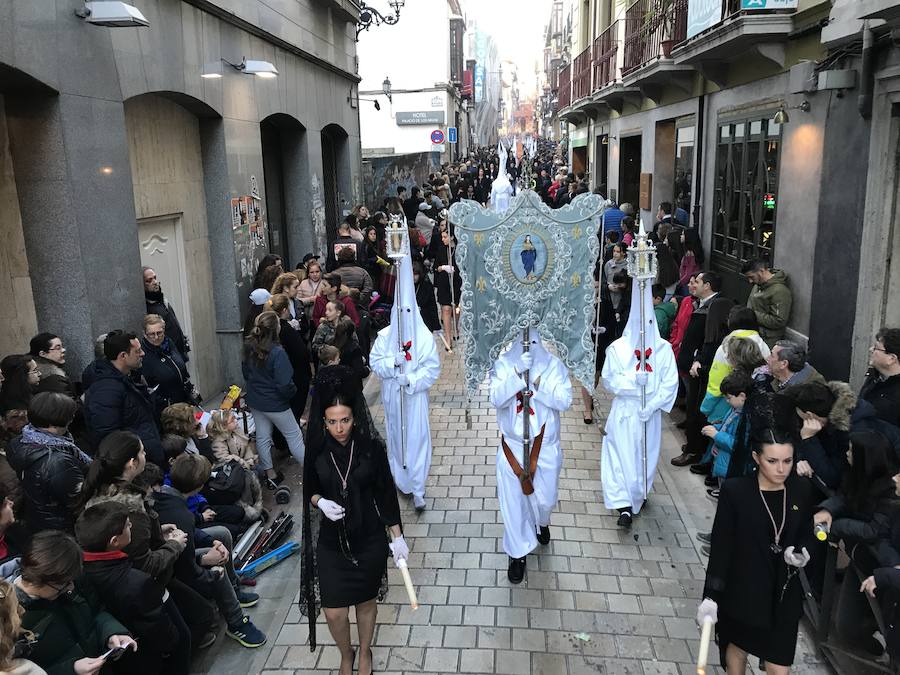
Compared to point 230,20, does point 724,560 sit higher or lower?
lower

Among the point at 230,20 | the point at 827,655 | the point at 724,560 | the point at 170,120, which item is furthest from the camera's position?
the point at 230,20

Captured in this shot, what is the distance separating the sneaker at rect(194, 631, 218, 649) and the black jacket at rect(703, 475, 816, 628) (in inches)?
126

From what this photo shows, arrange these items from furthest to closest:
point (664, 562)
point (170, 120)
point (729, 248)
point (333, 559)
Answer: point (729, 248) → point (170, 120) → point (664, 562) → point (333, 559)

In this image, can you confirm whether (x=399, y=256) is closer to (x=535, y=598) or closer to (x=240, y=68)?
(x=535, y=598)

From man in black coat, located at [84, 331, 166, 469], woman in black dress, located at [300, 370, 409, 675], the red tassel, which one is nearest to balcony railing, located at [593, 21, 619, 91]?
the red tassel

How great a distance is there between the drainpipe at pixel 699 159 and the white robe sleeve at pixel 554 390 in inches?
366

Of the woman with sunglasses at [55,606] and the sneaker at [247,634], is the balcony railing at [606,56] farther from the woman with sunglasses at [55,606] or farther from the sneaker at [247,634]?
the woman with sunglasses at [55,606]

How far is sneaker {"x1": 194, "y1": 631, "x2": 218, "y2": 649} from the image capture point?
191 inches

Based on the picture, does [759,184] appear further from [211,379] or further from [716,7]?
[211,379]

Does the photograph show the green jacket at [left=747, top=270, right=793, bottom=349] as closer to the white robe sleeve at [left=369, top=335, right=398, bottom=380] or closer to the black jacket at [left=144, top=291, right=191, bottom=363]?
the white robe sleeve at [left=369, top=335, right=398, bottom=380]

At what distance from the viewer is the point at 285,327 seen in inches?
302

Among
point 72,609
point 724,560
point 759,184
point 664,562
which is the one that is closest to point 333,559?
point 72,609

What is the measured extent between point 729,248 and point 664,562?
755 cm

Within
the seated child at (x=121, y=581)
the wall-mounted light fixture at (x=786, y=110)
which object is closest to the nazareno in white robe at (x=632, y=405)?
the seated child at (x=121, y=581)
